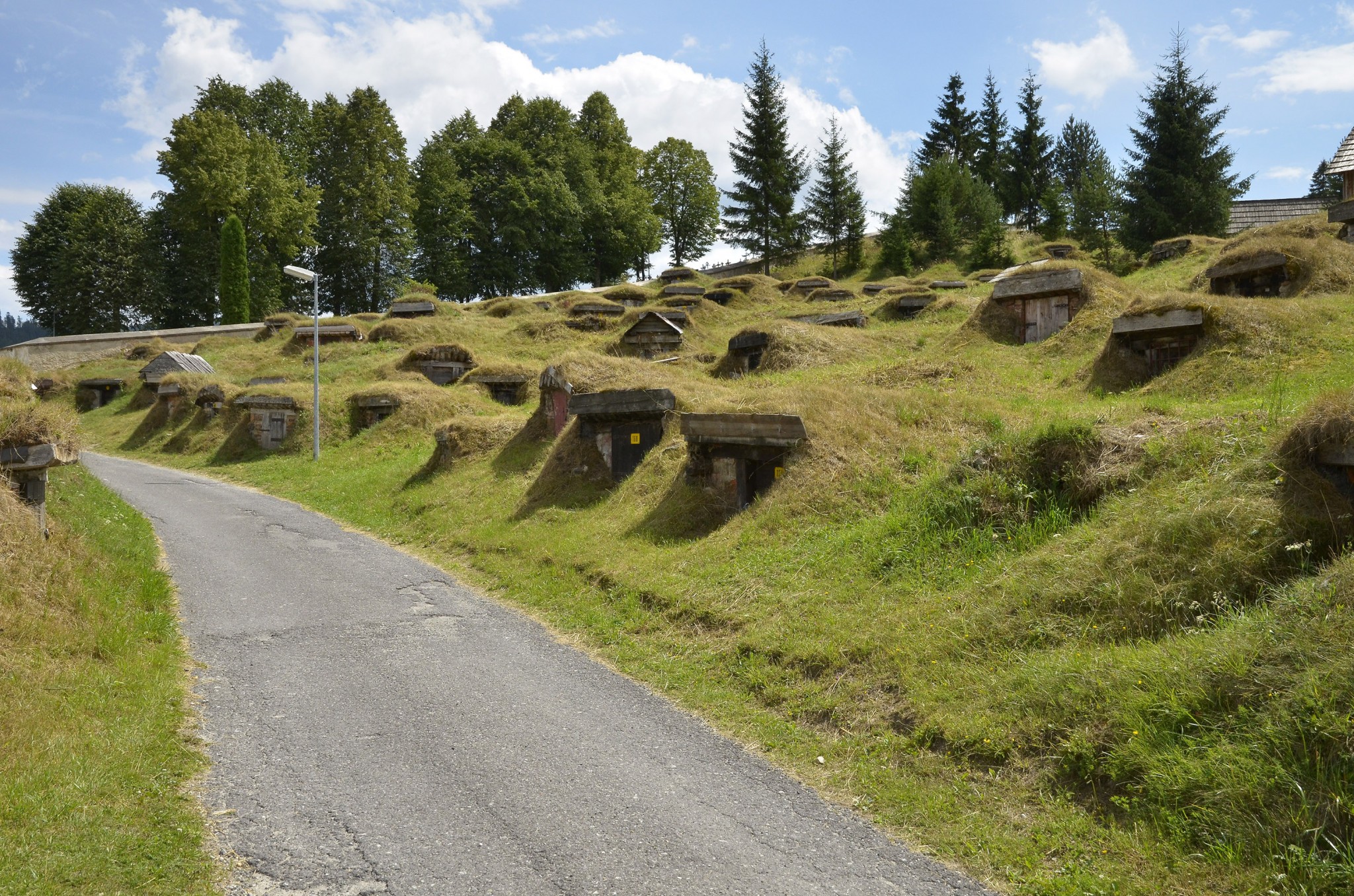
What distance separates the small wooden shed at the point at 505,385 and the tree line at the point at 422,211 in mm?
22954

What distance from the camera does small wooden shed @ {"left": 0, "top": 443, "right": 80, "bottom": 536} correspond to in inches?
370

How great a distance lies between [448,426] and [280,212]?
Answer: 38247 millimetres

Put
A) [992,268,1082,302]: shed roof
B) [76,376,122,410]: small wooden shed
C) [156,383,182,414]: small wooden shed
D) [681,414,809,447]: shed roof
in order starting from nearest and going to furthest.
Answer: [681,414,809,447]: shed roof → [992,268,1082,302]: shed roof → [156,383,182,414]: small wooden shed → [76,376,122,410]: small wooden shed

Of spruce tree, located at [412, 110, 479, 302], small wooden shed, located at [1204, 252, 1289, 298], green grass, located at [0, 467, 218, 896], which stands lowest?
green grass, located at [0, 467, 218, 896]

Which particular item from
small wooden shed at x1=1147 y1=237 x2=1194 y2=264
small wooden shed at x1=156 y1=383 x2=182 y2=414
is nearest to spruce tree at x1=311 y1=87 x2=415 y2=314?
small wooden shed at x1=156 y1=383 x2=182 y2=414

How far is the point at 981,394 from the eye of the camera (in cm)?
1453

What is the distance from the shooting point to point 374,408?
27641 millimetres

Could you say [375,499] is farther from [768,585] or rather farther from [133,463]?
[133,463]

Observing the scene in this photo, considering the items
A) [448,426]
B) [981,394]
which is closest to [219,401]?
[448,426]

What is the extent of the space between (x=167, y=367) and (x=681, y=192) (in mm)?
37369

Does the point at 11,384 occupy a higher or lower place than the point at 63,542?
higher

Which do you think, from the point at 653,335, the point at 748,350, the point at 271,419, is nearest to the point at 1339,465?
the point at 748,350

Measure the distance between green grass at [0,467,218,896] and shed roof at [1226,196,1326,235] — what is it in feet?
142

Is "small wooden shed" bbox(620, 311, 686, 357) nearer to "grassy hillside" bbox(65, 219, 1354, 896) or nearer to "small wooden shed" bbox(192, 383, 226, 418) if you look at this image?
"grassy hillside" bbox(65, 219, 1354, 896)
